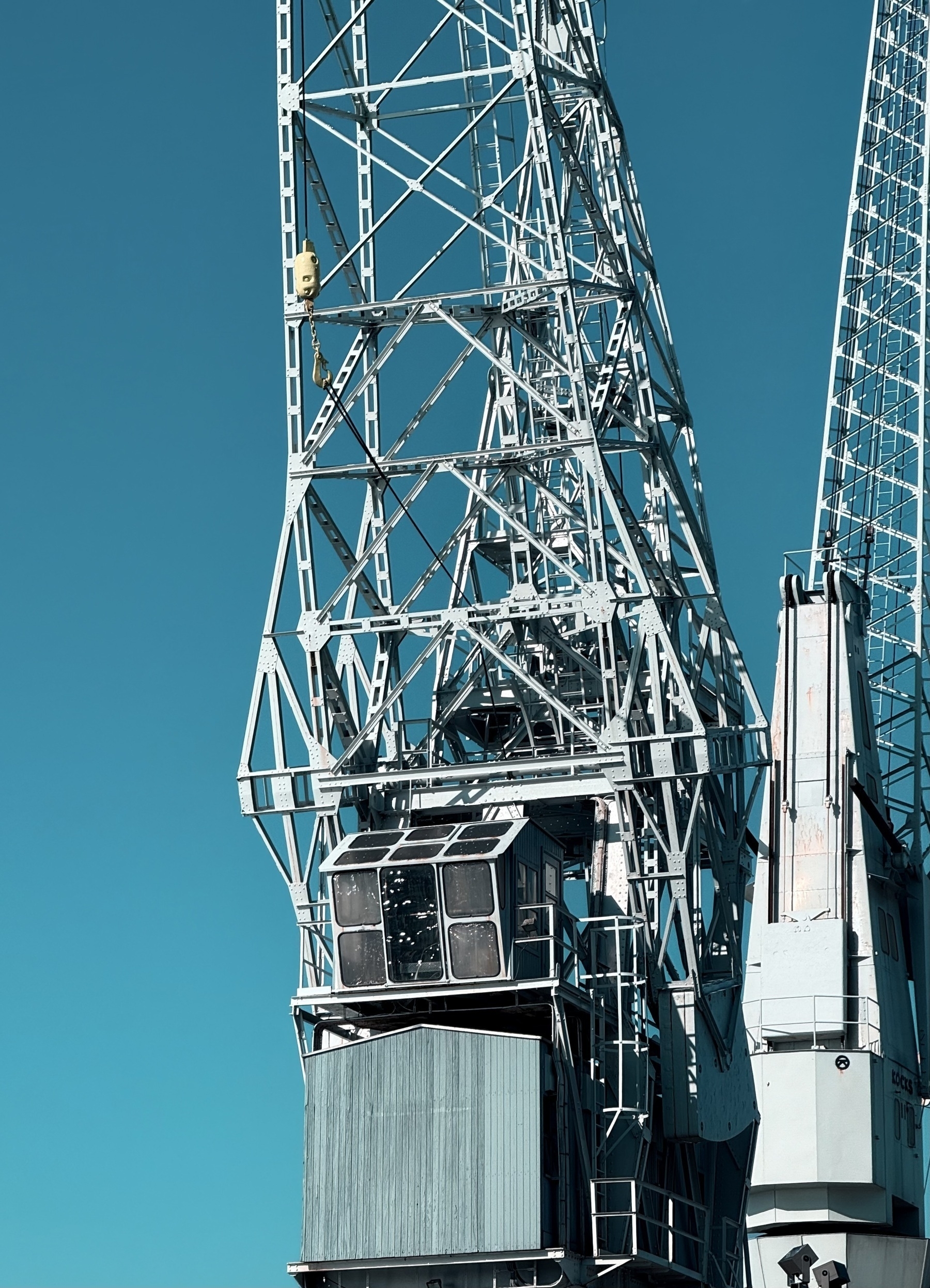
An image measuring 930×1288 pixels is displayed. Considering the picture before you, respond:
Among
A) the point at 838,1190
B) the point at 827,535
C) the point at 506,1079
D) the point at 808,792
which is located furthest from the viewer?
the point at 827,535

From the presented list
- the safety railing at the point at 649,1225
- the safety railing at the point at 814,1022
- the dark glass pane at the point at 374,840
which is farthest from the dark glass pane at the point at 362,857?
the safety railing at the point at 814,1022

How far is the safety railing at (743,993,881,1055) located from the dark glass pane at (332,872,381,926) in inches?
793

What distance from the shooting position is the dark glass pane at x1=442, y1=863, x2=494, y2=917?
4700 cm

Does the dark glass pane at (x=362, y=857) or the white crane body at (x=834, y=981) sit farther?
the white crane body at (x=834, y=981)

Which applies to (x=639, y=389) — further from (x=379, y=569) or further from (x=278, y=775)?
(x=278, y=775)

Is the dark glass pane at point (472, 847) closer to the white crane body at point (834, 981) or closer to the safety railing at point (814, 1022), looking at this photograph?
the white crane body at point (834, 981)

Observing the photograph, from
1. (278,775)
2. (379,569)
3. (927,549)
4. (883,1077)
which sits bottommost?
(883,1077)

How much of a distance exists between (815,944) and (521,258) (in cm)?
2359

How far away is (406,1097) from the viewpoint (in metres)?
46.7

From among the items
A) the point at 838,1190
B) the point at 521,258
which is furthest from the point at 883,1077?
the point at 521,258

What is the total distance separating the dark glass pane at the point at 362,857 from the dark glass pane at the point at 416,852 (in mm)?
290

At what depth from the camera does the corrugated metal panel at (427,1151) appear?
4566 centimetres

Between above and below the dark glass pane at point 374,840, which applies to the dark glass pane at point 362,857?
below

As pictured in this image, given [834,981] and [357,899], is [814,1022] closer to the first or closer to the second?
[834,981]
